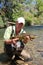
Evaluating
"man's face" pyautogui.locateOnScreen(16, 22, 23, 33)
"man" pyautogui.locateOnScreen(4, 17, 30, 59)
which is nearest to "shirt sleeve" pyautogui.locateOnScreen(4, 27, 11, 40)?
"man" pyautogui.locateOnScreen(4, 17, 30, 59)

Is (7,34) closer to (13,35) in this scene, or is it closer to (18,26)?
(13,35)

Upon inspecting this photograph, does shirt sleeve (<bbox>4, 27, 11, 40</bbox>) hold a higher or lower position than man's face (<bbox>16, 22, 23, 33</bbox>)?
lower

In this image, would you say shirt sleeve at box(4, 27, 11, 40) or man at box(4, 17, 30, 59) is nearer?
man at box(4, 17, 30, 59)

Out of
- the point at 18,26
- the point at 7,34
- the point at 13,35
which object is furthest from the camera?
the point at 13,35

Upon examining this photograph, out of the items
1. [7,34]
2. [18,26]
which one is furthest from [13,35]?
[18,26]

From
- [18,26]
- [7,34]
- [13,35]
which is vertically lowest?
[13,35]

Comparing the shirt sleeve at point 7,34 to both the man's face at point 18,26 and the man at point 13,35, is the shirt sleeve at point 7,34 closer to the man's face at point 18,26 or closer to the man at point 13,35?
the man at point 13,35

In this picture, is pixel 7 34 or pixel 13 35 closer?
pixel 7 34

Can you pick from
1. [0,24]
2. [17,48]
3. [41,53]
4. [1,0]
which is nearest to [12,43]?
[17,48]

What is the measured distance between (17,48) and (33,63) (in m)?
0.82

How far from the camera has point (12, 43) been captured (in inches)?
275

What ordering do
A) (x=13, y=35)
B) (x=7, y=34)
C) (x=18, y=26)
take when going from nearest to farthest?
(x=18, y=26)
(x=7, y=34)
(x=13, y=35)

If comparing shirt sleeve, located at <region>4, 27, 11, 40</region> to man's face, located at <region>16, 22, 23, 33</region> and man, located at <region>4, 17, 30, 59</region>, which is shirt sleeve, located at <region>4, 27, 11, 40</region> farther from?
man's face, located at <region>16, 22, 23, 33</region>

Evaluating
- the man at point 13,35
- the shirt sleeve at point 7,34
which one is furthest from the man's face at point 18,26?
the shirt sleeve at point 7,34
